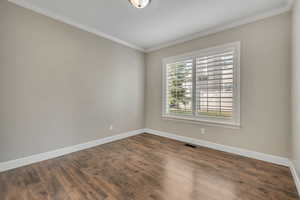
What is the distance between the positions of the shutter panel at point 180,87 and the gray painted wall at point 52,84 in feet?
4.59

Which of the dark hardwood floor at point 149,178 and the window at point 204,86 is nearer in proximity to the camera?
the dark hardwood floor at point 149,178

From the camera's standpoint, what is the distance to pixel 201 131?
10.5 ft

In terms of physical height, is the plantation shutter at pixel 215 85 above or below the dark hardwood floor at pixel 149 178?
above

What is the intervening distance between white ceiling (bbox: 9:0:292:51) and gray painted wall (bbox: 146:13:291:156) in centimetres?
23

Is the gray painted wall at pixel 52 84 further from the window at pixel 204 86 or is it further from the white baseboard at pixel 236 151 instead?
the white baseboard at pixel 236 151

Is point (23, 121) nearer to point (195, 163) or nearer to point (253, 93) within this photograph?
point (195, 163)

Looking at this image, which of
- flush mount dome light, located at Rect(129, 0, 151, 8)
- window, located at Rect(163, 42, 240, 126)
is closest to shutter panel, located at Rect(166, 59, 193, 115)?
window, located at Rect(163, 42, 240, 126)

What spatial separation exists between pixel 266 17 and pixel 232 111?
1.84 metres

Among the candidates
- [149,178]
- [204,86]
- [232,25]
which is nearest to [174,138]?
[204,86]

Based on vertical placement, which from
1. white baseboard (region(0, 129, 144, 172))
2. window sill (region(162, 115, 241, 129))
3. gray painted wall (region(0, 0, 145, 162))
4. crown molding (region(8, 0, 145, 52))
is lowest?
white baseboard (region(0, 129, 144, 172))

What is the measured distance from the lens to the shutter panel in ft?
11.4

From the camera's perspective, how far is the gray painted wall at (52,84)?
2.09 metres

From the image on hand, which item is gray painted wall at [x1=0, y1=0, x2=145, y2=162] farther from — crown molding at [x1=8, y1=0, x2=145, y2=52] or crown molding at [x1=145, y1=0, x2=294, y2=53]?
crown molding at [x1=145, y1=0, x2=294, y2=53]

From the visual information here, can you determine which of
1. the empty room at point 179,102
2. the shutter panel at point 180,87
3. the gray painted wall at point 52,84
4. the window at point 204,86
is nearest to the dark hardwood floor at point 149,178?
the empty room at point 179,102
